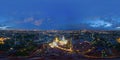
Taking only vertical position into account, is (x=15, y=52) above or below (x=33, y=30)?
below

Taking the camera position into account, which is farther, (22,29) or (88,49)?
(22,29)

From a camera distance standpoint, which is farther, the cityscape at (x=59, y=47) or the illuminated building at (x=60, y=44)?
the illuminated building at (x=60, y=44)

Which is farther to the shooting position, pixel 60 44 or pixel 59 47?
pixel 60 44

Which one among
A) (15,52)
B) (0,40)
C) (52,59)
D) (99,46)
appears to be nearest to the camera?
(52,59)

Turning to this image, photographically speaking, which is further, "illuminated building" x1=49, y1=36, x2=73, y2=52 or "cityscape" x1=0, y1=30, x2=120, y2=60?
"illuminated building" x1=49, y1=36, x2=73, y2=52

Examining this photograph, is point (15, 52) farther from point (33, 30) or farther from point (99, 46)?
point (33, 30)

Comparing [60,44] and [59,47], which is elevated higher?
[60,44]

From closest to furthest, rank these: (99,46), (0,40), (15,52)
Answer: (15,52) < (99,46) < (0,40)

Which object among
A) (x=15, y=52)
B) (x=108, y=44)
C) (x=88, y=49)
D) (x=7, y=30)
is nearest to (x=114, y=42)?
(x=108, y=44)
